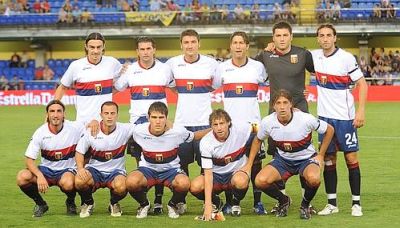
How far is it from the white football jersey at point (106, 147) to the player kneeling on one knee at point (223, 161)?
2.77 feet

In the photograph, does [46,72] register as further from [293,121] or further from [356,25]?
[293,121]

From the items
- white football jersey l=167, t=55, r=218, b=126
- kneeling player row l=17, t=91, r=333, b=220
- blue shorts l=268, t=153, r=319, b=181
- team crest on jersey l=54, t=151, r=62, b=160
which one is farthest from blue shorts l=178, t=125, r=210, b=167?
team crest on jersey l=54, t=151, r=62, b=160

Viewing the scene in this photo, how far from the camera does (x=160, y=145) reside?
835 centimetres

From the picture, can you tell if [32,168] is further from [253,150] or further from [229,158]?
[253,150]

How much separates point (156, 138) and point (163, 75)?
793 mm

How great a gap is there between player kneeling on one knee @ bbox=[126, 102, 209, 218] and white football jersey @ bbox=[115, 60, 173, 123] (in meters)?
0.41

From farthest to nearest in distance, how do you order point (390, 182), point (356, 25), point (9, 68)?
point (9, 68) → point (356, 25) → point (390, 182)

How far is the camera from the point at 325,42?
8234mm

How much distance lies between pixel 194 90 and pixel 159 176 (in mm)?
1027

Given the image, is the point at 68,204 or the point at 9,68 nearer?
the point at 68,204

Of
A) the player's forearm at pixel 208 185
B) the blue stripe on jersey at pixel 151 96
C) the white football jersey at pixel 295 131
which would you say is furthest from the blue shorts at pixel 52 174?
the white football jersey at pixel 295 131

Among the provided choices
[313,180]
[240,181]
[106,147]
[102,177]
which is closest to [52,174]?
[102,177]

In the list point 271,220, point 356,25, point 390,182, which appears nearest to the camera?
point 271,220

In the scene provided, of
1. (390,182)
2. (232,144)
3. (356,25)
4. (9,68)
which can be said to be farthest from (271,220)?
(9,68)
